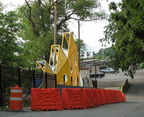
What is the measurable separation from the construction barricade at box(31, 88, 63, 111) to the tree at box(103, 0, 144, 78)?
637 cm

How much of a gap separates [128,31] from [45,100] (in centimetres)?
1388

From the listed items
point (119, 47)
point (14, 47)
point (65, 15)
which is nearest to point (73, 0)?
point (65, 15)

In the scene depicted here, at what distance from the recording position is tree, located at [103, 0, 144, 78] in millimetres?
18344

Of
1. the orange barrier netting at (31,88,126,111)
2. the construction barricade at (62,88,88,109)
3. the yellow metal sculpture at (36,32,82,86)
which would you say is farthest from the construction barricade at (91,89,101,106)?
the yellow metal sculpture at (36,32,82,86)

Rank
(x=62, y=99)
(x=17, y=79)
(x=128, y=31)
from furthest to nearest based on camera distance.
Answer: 1. (x=128, y=31)
2. (x=17, y=79)
3. (x=62, y=99)

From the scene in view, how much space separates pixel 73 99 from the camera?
14.2m

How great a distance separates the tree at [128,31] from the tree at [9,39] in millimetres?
7350

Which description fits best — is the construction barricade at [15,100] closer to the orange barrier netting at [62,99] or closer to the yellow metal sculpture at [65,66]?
the orange barrier netting at [62,99]

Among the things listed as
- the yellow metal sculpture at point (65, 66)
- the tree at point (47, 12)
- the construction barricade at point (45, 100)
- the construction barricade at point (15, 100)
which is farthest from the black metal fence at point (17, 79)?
the tree at point (47, 12)

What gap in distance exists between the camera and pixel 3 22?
1972 centimetres

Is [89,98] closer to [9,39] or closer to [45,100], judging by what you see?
[45,100]

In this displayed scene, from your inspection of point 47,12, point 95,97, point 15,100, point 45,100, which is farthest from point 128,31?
point 47,12

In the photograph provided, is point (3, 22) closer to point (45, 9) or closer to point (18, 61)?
point (18, 61)

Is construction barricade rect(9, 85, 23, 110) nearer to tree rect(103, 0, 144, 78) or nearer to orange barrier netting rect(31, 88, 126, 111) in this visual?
orange barrier netting rect(31, 88, 126, 111)
